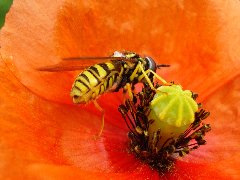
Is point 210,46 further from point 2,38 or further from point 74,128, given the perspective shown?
point 2,38

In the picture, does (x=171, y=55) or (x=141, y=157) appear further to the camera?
(x=171, y=55)

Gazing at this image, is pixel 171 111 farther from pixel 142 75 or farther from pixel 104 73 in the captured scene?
pixel 104 73

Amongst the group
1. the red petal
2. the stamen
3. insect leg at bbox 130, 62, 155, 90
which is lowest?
the stamen

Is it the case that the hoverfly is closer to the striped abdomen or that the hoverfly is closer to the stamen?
the striped abdomen

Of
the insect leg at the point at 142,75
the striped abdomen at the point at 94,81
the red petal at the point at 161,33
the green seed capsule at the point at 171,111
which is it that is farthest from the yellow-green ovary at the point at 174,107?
the red petal at the point at 161,33

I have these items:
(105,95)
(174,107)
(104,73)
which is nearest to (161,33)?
(105,95)

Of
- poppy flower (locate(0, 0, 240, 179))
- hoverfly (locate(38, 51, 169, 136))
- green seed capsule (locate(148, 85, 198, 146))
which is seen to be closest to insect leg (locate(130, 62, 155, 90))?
hoverfly (locate(38, 51, 169, 136))

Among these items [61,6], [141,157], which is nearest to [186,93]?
[141,157]
